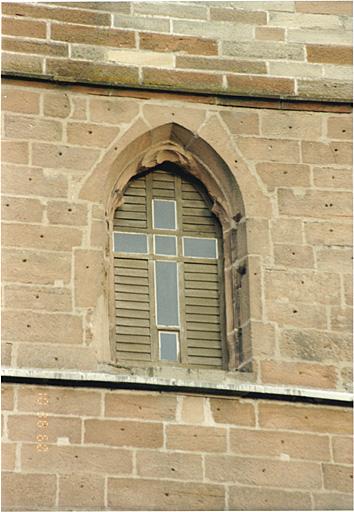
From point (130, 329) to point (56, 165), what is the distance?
1.03 meters

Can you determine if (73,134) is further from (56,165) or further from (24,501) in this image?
(24,501)

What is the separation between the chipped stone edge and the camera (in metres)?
14.6

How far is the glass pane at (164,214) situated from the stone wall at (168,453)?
1294 mm

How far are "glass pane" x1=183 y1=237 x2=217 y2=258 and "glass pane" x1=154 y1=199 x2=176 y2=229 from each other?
0.42 ft

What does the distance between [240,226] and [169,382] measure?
1.24m

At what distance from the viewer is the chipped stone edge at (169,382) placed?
14.6m

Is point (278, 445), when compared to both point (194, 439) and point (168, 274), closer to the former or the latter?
point (194, 439)

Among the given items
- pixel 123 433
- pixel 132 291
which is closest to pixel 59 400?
pixel 123 433

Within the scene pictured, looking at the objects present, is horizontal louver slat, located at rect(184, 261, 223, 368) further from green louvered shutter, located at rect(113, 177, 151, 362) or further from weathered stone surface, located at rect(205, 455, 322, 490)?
weathered stone surface, located at rect(205, 455, 322, 490)

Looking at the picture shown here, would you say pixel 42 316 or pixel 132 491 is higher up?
pixel 42 316

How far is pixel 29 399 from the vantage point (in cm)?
1453

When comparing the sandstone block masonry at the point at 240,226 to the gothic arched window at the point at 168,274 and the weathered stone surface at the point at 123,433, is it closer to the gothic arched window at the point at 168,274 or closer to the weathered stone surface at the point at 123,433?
the gothic arched window at the point at 168,274


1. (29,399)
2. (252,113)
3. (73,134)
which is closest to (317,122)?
(252,113)

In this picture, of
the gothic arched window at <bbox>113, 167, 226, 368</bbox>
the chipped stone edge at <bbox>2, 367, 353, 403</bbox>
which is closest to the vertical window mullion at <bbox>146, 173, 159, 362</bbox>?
the gothic arched window at <bbox>113, 167, 226, 368</bbox>
